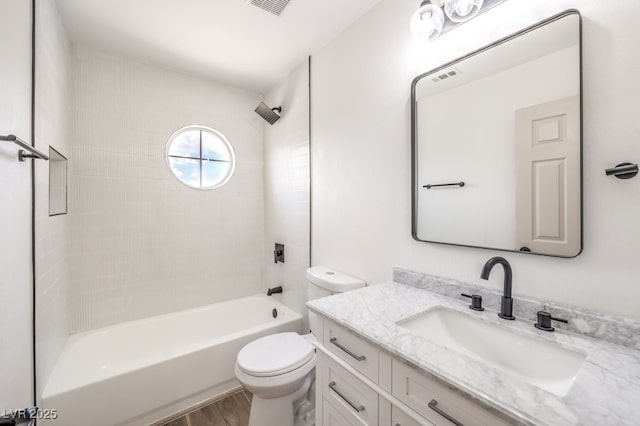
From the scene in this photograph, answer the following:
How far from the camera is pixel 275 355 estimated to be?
160 centimetres

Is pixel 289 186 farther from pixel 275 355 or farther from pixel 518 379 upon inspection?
pixel 518 379

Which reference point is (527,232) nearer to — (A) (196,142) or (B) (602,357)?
(B) (602,357)

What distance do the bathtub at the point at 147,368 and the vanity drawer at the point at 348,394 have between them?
1.10 meters

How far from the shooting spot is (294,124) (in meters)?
2.40

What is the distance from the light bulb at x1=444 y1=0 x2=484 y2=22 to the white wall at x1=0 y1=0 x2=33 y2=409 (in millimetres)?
1744

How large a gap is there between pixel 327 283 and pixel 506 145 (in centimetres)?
120

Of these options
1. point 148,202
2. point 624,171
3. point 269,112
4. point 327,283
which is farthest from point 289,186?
point 624,171

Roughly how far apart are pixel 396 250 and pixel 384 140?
0.64 m

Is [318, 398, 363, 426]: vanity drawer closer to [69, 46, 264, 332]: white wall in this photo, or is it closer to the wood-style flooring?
the wood-style flooring

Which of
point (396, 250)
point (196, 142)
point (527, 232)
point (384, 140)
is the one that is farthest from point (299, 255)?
point (527, 232)

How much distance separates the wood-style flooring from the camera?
168 cm

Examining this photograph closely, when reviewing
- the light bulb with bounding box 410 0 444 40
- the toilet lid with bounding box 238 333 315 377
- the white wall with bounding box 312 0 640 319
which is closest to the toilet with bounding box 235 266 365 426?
the toilet lid with bounding box 238 333 315 377

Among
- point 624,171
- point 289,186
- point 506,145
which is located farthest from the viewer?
point 289,186

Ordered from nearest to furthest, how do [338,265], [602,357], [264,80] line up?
[602,357] < [338,265] < [264,80]
